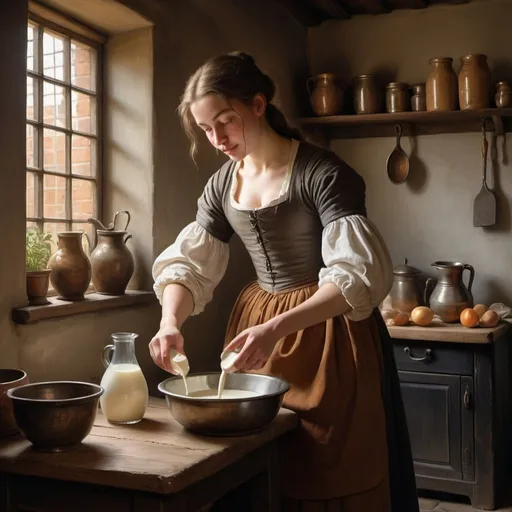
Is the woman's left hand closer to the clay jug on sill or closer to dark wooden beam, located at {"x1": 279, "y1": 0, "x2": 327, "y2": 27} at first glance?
the clay jug on sill

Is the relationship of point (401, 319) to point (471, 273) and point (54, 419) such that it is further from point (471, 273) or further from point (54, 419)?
point (54, 419)

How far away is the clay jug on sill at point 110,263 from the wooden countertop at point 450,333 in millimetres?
1321

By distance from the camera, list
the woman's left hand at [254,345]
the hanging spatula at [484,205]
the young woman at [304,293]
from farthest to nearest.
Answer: the hanging spatula at [484,205]
the young woman at [304,293]
the woman's left hand at [254,345]

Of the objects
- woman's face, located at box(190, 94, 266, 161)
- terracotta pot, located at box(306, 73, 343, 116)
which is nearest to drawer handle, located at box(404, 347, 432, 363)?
terracotta pot, located at box(306, 73, 343, 116)

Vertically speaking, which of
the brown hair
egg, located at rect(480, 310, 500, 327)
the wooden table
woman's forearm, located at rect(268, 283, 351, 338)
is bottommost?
the wooden table

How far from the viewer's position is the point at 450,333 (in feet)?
9.66

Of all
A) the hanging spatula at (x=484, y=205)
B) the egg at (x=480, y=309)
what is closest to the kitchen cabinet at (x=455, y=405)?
the egg at (x=480, y=309)

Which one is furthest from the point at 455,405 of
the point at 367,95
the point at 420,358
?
the point at 367,95

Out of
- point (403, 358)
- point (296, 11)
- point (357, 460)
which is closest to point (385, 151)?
point (296, 11)

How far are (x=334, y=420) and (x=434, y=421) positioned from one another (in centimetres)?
144

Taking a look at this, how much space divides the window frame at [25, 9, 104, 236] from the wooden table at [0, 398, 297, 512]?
80cm

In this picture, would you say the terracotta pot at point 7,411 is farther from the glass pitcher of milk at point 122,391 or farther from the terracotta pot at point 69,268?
the terracotta pot at point 69,268

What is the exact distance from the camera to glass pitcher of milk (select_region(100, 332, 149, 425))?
1646mm

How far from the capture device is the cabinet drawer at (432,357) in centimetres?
298
